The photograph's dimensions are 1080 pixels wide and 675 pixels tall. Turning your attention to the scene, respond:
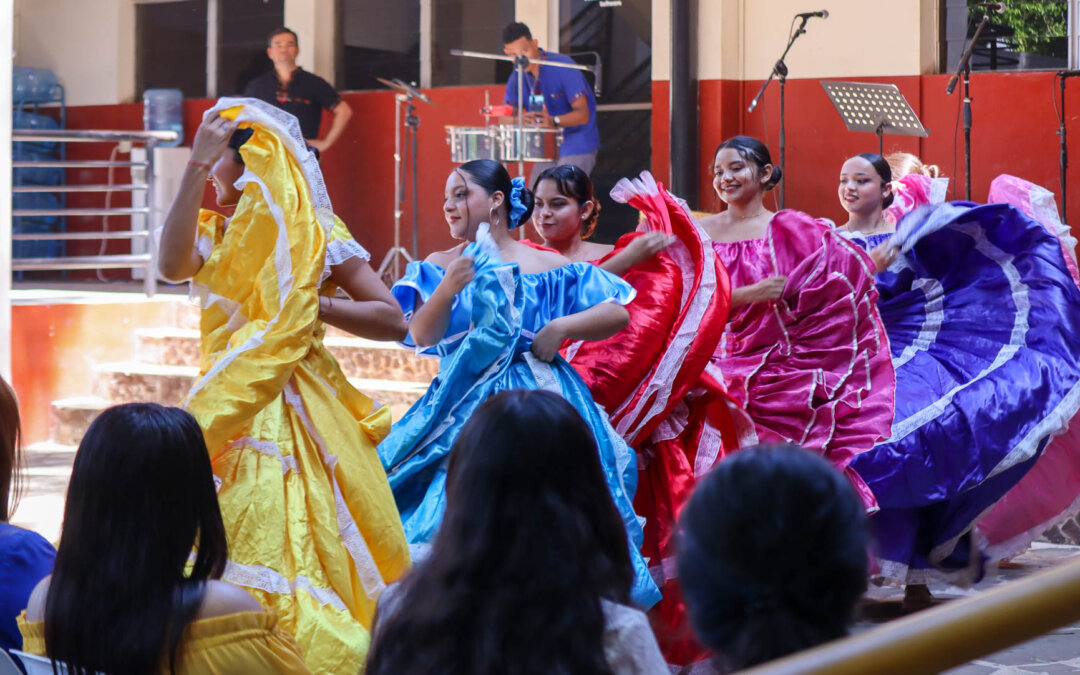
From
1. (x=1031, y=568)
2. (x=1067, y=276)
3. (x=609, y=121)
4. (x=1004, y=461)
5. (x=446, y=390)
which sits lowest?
(x=1031, y=568)

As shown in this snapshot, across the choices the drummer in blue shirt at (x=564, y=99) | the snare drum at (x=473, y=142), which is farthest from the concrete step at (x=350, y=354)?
the drummer in blue shirt at (x=564, y=99)

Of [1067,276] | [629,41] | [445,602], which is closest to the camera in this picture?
[445,602]

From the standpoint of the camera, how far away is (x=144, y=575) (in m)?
1.70

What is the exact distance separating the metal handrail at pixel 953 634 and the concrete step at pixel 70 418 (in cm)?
633

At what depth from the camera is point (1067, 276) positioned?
170 inches

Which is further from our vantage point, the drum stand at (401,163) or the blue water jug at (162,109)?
the blue water jug at (162,109)

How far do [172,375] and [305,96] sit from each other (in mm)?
2999

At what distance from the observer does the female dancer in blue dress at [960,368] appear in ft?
13.1

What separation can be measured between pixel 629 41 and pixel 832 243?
17.5ft

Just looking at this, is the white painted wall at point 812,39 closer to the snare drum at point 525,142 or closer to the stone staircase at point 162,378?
the snare drum at point 525,142

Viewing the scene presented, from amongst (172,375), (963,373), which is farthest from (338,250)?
(172,375)

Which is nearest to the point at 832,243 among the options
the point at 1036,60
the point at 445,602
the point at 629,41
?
the point at 445,602

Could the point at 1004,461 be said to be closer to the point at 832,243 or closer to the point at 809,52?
the point at 832,243

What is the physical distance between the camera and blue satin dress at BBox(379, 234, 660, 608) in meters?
3.17
